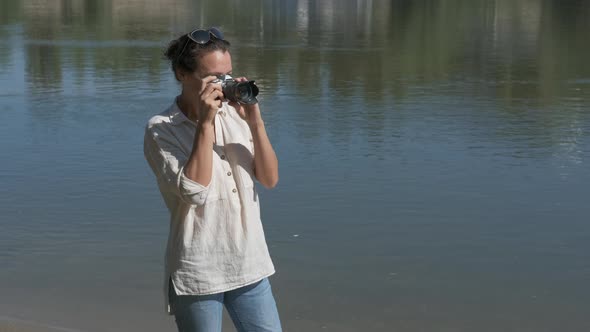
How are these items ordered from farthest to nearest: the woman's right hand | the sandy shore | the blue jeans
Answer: the sandy shore → the blue jeans → the woman's right hand

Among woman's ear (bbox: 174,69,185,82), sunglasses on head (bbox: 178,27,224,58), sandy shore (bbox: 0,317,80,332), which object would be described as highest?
sunglasses on head (bbox: 178,27,224,58)

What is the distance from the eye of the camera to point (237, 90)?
3.29 metres

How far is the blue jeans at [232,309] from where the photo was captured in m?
3.37

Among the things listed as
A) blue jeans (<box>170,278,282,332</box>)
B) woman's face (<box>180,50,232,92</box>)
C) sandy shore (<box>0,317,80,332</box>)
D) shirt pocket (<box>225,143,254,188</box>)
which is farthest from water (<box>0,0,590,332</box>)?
woman's face (<box>180,50,232,92</box>)

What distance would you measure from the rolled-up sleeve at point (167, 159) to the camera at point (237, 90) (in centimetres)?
24

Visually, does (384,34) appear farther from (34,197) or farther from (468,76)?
(34,197)

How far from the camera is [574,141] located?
36.4ft

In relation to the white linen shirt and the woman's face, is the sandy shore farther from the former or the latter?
the woman's face

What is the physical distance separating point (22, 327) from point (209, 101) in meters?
2.64

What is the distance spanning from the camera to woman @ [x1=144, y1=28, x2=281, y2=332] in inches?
132

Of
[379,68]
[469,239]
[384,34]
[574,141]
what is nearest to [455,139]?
[574,141]

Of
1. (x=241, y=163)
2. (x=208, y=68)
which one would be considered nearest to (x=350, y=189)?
(x=241, y=163)

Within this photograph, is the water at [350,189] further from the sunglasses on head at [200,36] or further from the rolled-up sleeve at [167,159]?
the sunglasses on head at [200,36]

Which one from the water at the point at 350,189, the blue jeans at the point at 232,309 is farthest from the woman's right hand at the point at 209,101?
the water at the point at 350,189
